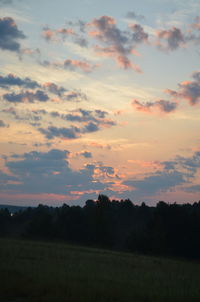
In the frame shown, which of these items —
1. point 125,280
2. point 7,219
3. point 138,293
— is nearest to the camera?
point 138,293

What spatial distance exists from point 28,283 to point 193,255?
4924 centimetres

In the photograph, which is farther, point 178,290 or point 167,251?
point 167,251

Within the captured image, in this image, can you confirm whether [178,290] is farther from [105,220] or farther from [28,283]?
[105,220]

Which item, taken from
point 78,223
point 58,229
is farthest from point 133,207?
point 58,229

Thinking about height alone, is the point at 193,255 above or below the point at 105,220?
below

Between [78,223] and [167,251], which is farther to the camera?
[78,223]

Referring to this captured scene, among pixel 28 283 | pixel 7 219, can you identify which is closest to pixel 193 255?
pixel 28 283

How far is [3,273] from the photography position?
15.5 metres

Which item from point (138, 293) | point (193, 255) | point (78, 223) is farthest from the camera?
point (78, 223)

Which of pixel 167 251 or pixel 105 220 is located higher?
pixel 105 220

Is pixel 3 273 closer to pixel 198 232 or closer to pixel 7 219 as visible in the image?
pixel 198 232

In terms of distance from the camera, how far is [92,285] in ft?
47.1

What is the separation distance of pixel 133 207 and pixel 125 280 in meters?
90.8

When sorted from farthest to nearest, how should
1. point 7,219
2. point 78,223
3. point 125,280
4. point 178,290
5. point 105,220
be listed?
point 7,219 → point 78,223 → point 105,220 → point 125,280 → point 178,290
